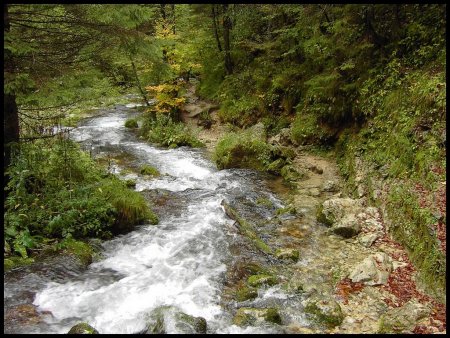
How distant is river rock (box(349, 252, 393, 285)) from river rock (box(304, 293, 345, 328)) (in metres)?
0.82

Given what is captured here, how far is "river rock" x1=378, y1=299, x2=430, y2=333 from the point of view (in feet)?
17.8

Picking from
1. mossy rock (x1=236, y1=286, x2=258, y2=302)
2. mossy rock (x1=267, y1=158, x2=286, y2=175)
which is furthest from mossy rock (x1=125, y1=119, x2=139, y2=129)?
mossy rock (x1=236, y1=286, x2=258, y2=302)

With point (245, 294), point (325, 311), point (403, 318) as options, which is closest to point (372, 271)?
point (403, 318)

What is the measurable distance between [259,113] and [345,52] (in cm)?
568

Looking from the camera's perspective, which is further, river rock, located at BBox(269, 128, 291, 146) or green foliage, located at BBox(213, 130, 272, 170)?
river rock, located at BBox(269, 128, 291, 146)

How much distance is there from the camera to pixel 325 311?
5930 mm

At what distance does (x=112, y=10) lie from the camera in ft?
26.9

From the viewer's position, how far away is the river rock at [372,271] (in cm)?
665

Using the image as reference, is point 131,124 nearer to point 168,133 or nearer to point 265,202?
point 168,133

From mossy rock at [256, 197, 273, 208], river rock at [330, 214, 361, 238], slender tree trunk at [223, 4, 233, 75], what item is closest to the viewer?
river rock at [330, 214, 361, 238]

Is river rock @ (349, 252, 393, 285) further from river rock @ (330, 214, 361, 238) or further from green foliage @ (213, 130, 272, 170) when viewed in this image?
green foliage @ (213, 130, 272, 170)

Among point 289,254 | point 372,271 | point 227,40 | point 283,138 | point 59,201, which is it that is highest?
point 227,40

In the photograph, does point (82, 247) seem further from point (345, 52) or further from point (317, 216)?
point (345, 52)

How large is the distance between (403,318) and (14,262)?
664 centimetres
